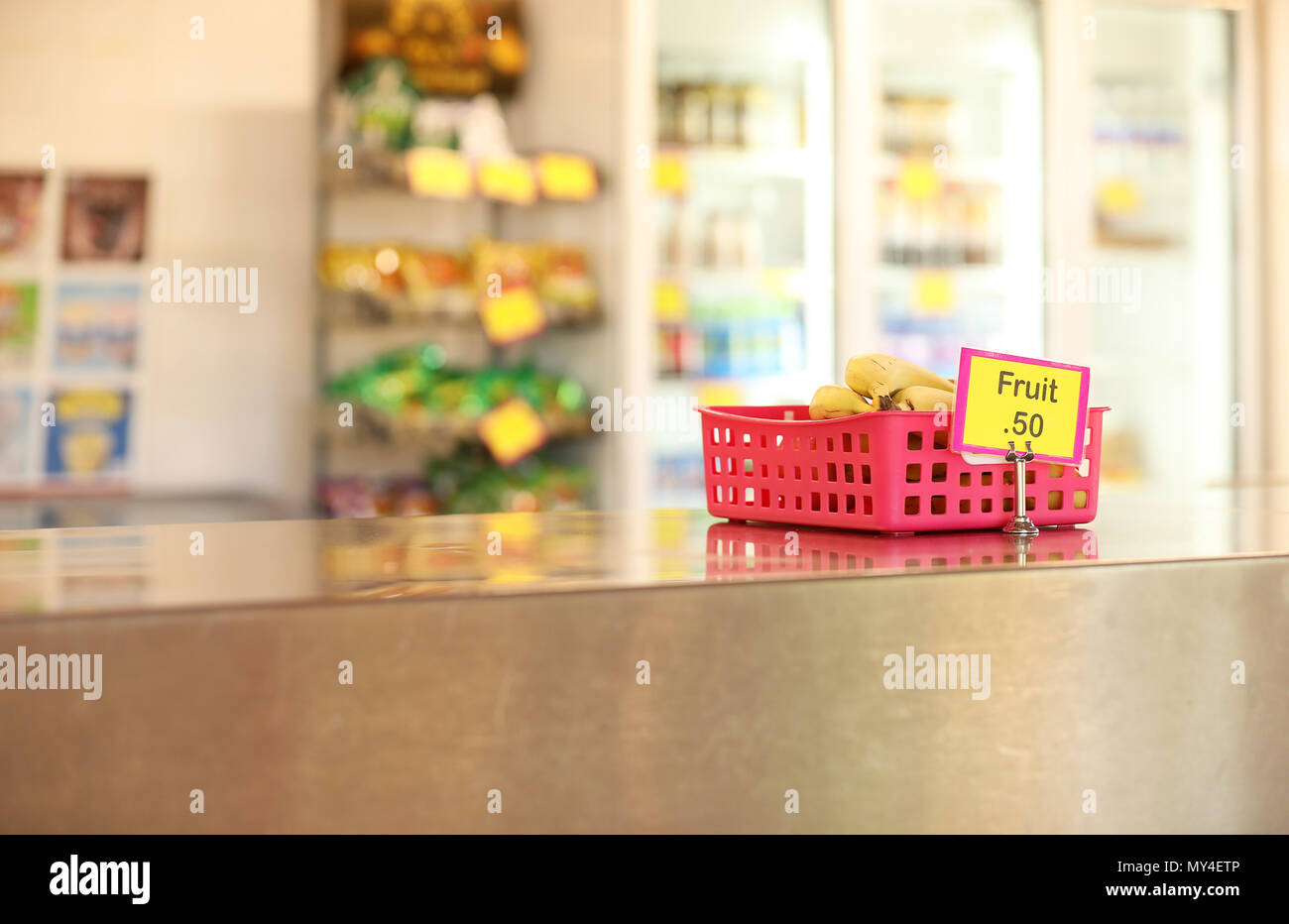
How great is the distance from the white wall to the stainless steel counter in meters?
2.69

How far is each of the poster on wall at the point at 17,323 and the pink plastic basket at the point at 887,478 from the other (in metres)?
2.81

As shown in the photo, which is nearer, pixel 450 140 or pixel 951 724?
pixel 951 724

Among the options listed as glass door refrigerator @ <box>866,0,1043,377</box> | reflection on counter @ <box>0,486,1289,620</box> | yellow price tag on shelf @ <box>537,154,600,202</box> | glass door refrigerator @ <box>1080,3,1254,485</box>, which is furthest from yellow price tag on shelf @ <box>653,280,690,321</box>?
reflection on counter @ <box>0,486,1289,620</box>

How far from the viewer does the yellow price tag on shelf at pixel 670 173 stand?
356cm

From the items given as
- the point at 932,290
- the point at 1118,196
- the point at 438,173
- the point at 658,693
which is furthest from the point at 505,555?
the point at 1118,196

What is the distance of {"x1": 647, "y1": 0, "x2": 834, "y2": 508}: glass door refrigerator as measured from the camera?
3639mm

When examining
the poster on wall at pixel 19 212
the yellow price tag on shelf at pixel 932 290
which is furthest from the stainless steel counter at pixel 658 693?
the yellow price tag on shelf at pixel 932 290

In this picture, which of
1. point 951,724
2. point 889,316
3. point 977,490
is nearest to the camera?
point 951,724

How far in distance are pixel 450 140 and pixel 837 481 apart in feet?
8.50

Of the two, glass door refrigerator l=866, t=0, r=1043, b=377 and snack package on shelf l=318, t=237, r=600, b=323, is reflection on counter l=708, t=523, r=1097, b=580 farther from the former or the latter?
glass door refrigerator l=866, t=0, r=1043, b=377

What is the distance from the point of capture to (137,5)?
343cm

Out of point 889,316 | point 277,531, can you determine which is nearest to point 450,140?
point 889,316
